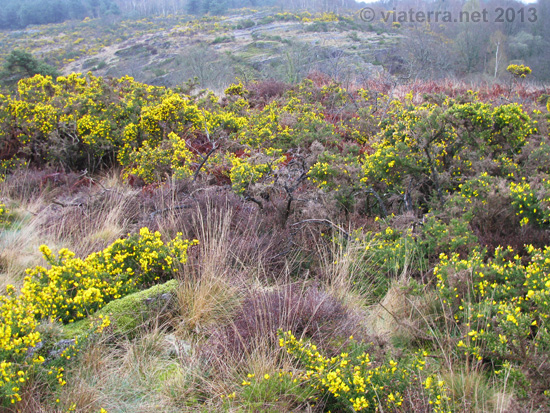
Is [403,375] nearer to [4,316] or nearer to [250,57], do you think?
[4,316]

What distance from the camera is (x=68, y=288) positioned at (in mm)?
2904

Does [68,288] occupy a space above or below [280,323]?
above

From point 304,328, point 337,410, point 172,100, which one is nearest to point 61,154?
point 172,100

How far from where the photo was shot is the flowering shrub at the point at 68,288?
2137mm

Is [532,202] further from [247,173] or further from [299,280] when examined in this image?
[247,173]

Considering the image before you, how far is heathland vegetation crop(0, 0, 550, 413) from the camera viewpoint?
2203 mm

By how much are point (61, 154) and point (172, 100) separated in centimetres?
247

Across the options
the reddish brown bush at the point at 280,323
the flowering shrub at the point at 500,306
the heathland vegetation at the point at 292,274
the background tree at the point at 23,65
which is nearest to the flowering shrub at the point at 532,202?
the heathland vegetation at the point at 292,274

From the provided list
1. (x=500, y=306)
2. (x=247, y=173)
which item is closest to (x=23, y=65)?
(x=247, y=173)

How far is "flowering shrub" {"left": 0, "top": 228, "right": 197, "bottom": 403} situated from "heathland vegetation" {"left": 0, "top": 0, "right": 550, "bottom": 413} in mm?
16

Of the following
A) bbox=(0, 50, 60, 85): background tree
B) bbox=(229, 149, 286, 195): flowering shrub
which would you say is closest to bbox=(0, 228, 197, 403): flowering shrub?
bbox=(229, 149, 286, 195): flowering shrub

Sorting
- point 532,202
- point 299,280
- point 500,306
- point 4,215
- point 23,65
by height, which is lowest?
point 299,280

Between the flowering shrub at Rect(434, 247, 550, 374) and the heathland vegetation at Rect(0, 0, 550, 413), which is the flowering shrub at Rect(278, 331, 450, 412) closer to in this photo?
the heathland vegetation at Rect(0, 0, 550, 413)

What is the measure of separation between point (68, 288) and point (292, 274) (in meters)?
1.98
